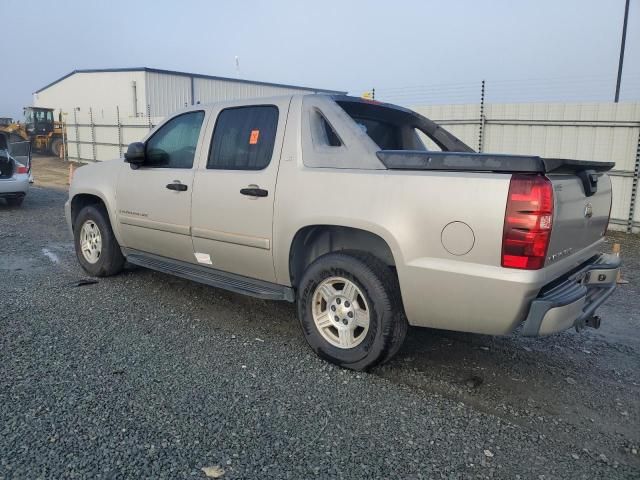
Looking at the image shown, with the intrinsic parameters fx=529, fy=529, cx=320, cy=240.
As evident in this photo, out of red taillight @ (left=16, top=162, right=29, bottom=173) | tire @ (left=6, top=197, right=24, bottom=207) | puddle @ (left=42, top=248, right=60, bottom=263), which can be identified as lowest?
puddle @ (left=42, top=248, right=60, bottom=263)

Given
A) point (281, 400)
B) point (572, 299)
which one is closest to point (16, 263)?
point (281, 400)

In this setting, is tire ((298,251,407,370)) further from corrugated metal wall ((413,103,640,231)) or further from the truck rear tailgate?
corrugated metal wall ((413,103,640,231))

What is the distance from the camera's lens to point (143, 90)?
30547 mm

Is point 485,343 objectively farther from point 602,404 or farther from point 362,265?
point 362,265

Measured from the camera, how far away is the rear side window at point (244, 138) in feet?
13.4

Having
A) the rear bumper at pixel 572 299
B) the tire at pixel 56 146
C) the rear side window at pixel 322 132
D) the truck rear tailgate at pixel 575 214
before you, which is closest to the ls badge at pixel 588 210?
the truck rear tailgate at pixel 575 214

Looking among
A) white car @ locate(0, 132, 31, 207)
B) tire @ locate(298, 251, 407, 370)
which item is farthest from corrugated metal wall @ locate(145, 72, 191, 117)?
tire @ locate(298, 251, 407, 370)

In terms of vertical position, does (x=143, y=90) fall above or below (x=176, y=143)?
above

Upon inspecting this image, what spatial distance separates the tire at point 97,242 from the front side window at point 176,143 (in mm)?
1054

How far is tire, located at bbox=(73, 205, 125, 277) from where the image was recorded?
18.4 ft

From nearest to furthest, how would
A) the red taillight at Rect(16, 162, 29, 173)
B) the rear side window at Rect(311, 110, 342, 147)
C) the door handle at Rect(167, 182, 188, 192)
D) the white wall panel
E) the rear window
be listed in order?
the rear side window at Rect(311, 110, 342, 147), the rear window, the door handle at Rect(167, 182, 188, 192), the red taillight at Rect(16, 162, 29, 173), the white wall panel

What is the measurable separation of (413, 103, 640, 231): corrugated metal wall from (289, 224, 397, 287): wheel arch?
7672 mm

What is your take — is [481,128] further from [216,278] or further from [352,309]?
[352,309]

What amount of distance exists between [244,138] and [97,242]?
2.49 m
